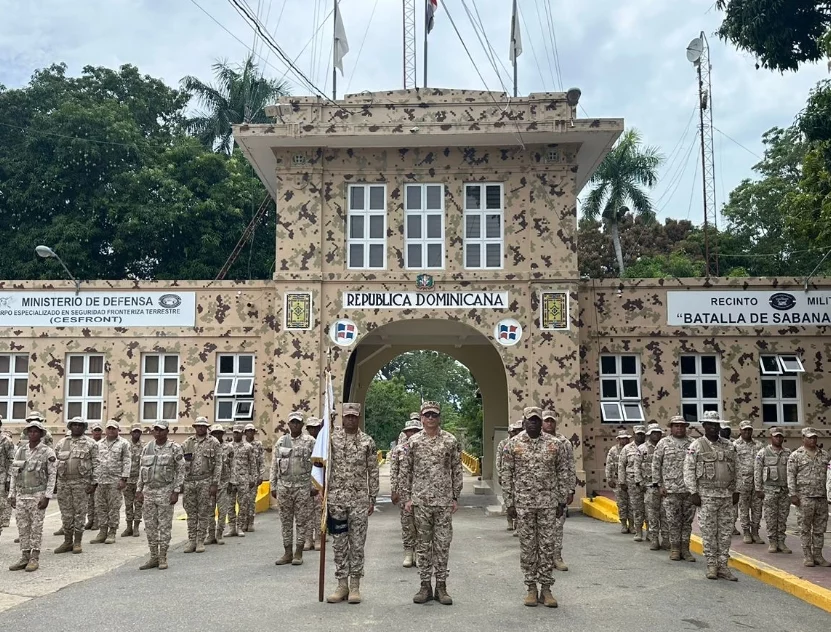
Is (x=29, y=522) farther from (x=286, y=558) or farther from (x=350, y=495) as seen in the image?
(x=350, y=495)

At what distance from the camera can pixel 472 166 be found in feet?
60.4

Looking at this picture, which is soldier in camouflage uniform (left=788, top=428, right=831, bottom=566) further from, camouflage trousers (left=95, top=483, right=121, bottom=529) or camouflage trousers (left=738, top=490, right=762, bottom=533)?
camouflage trousers (left=95, top=483, right=121, bottom=529)

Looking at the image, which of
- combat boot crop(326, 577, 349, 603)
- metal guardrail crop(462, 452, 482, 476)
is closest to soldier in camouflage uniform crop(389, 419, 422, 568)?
combat boot crop(326, 577, 349, 603)

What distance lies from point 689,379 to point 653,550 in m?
7.45

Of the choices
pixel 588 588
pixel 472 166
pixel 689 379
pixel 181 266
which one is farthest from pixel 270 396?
pixel 181 266

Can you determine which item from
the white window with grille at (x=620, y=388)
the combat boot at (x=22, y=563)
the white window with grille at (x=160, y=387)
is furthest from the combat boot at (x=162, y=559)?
the white window with grille at (x=620, y=388)

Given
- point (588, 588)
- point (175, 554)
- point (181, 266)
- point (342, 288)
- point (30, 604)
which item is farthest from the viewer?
point (181, 266)

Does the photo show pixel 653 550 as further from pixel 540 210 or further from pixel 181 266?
pixel 181 266

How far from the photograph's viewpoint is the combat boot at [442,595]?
27.1ft

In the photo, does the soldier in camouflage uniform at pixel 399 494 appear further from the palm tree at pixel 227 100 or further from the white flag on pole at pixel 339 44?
the palm tree at pixel 227 100

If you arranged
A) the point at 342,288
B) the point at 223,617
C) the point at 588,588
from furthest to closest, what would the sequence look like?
1. the point at 342,288
2. the point at 588,588
3. the point at 223,617

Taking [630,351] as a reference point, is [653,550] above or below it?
below

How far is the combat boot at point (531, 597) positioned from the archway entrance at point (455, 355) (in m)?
12.4

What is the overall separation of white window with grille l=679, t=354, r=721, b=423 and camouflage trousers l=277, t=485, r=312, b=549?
10.2 meters
